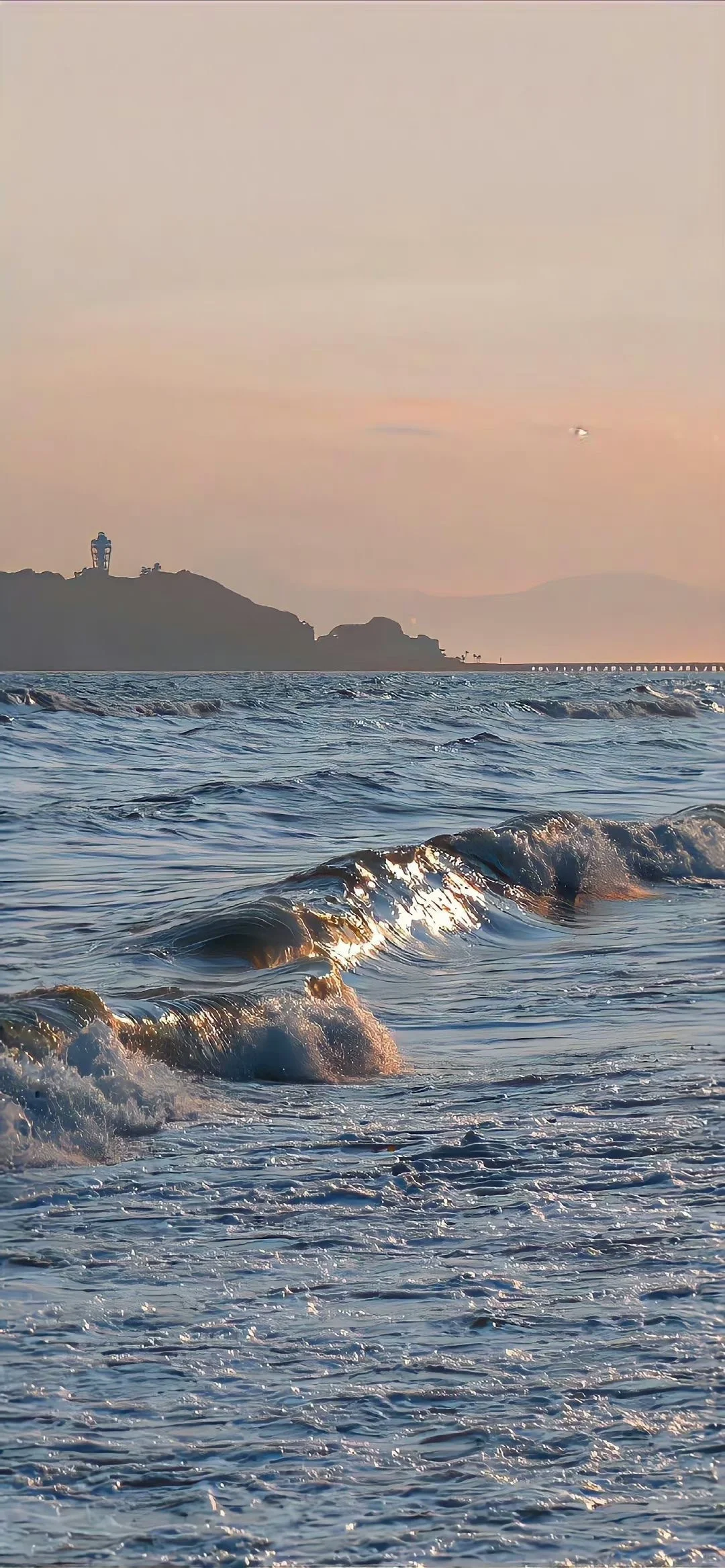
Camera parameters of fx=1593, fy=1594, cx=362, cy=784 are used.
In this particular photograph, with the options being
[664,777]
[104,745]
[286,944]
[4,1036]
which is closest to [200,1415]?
[4,1036]

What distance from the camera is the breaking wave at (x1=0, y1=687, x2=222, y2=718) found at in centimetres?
4947

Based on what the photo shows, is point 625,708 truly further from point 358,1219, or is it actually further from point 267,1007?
point 358,1219

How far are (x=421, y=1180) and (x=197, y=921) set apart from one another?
5355 millimetres

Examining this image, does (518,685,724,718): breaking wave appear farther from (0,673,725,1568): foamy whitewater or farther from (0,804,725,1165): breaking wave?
(0,673,725,1568): foamy whitewater

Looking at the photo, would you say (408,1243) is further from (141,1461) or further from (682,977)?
(682,977)

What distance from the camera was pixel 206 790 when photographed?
22.8 meters

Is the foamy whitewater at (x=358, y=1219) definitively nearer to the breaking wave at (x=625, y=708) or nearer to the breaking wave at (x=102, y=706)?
the breaking wave at (x=102, y=706)

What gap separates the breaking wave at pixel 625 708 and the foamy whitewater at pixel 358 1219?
4555 cm

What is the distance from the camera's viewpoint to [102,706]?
53000 millimetres

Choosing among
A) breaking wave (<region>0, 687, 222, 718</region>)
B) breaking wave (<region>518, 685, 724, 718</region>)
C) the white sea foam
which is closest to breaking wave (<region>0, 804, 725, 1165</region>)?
the white sea foam

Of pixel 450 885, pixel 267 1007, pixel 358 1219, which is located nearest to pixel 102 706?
pixel 450 885

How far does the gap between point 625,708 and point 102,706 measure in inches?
835

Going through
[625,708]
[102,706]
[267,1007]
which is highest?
[625,708]

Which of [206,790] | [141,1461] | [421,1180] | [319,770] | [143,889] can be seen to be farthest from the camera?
[319,770]
